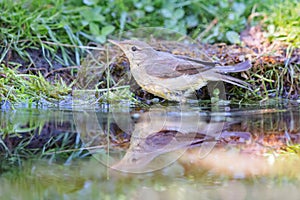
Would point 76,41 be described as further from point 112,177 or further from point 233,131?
point 112,177

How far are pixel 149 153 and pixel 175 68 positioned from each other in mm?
1898

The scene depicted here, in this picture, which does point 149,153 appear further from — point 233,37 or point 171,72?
point 233,37

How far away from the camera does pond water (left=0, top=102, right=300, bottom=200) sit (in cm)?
244

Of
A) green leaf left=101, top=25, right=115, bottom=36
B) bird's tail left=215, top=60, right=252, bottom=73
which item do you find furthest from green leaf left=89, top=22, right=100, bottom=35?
bird's tail left=215, top=60, right=252, bottom=73

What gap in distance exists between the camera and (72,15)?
246 inches

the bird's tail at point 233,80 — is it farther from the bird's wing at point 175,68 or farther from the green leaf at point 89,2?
the green leaf at point 89,2

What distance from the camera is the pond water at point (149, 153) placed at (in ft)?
8.01

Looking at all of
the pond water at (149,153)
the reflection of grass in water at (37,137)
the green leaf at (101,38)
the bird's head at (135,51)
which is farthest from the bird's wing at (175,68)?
the green leaf at (101,38)

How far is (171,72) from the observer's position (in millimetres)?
4871

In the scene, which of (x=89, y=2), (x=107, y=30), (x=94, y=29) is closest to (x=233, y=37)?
(x=107, y=30)

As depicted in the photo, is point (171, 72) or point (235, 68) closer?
point (171, 72)

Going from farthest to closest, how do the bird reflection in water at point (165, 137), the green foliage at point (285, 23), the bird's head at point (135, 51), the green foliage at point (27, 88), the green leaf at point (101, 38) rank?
the green leaf at point (101, 38), the green foliage at point (285, 23), the bird's head at point (135, 51), the green foliage at point (27, 88), the bird reflection in water at point (165, 137)

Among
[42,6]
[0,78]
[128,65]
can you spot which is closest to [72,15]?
[42,6]

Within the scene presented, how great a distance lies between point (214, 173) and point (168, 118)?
145 cm
